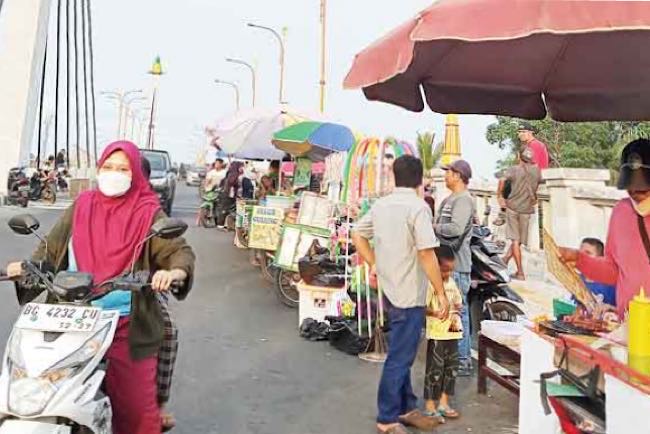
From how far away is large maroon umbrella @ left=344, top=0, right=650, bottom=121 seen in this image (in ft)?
10.6

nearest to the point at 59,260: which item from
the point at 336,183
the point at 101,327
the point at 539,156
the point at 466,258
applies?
the point at 101,327

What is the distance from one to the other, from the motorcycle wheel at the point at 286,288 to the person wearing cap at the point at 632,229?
6.08m

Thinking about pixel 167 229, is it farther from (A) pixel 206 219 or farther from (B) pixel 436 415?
(A) pixel 206 219

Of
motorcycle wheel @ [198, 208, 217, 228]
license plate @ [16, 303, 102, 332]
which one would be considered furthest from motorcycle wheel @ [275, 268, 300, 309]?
motorcycle wheel @ [198, 208, 217, 228]

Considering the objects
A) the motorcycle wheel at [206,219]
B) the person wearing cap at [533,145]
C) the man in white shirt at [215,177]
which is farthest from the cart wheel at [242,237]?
the person wearing cap at [533,145]

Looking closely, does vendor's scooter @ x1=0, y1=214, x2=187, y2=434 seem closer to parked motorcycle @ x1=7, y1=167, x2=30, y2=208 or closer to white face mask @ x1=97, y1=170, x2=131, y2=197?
white face mask @ x1=97, y1=170, x2=131, y2=197

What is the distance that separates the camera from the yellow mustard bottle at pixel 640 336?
2.82 m

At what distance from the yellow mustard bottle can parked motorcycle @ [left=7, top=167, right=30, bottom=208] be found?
2195cm

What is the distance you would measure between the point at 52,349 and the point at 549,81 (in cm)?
348

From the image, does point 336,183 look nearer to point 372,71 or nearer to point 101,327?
point 372,71

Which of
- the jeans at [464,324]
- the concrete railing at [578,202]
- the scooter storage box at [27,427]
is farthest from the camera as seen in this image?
the concrete railing at [578,202]

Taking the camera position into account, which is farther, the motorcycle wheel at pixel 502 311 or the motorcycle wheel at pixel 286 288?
the motorcycle wheel at pixel 286 288

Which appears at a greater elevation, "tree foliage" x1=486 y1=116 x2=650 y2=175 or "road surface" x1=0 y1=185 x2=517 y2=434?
"tree foliage" x1=486 y1=116 x2=650 y2=175

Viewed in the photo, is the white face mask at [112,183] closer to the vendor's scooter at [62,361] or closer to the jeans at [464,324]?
the vendor's scooter at [62,361]
